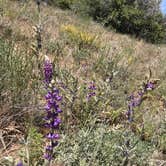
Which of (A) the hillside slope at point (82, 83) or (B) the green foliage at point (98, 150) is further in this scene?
(A) the hillside slope at point (82, 83)

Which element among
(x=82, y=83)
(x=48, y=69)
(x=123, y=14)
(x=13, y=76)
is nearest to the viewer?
(x=48, y=69)

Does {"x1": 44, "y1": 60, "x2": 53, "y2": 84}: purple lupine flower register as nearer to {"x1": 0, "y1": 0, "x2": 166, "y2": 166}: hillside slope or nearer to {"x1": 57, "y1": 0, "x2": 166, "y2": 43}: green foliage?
{"x1": 0, "y1": 0, "x2": 166, "y2": 166}: hillside slope

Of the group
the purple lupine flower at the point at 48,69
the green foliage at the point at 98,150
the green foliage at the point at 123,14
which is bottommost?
the green foliage at the point at 123,14

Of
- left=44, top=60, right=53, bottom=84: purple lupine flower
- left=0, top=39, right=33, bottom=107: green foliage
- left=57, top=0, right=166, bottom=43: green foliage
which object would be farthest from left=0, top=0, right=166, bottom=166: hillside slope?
left=57, top=0, right=166, bottom=43: green foliage

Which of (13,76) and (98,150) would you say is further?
(13,76)

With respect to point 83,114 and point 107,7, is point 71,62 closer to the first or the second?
point 83,114

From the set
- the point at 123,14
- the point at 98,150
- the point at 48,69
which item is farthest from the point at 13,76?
the point at 123,14

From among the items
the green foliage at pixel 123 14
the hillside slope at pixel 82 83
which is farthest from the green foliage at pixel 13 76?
the green foliage at pixel 123 14

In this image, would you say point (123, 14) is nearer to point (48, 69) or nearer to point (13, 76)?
point (13, 76)

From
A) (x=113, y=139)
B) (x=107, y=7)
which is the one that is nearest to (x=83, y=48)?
(x=113, y=139)

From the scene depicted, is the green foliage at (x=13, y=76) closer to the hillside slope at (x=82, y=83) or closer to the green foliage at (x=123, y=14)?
the hillside slope at (x=82, y=83)

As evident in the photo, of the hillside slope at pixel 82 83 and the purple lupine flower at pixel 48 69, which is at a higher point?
the purple lupine flower at pixel 48 69

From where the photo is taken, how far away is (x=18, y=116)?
133 inches

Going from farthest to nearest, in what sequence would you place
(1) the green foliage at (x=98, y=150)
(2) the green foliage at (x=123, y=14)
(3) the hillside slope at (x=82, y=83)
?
(2) the green foliage at (x=123, y=14), (3) the hillside slope at (x=82, y=83), (1) the green foliage at (x=98, y=150)
